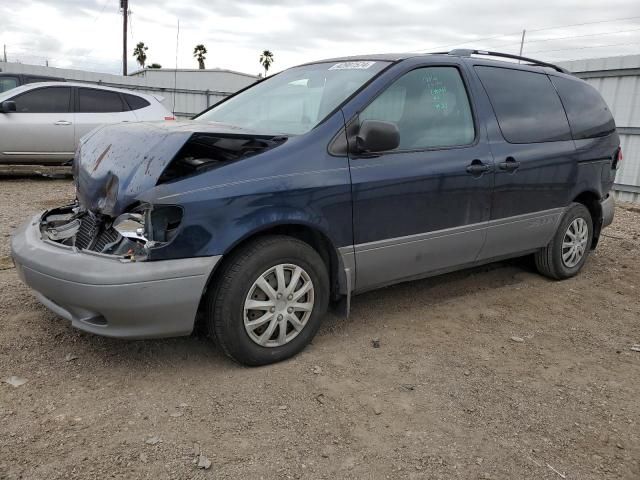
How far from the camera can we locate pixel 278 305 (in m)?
3.05

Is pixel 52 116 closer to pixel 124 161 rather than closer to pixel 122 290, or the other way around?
pixel 124 161

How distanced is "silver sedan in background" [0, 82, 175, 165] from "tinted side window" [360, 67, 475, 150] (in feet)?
22.9

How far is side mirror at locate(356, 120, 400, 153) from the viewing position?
316 centimetres

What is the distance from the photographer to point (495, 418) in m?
2.73

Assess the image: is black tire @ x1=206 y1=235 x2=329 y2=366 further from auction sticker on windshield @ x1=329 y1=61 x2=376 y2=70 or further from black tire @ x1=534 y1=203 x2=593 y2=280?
black tire @ x1=534 y1=203 x2=593 y2=280

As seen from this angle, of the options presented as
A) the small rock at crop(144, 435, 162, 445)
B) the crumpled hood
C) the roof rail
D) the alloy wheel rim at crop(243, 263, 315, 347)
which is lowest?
the small rock at crop(144, 435, 162, 445)

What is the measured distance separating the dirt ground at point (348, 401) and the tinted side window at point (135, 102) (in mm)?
6114

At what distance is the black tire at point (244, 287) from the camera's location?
9.42 ft

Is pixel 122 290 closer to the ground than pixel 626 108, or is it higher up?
closer to the ground

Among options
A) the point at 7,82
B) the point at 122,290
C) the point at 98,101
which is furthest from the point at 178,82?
the point at 122,290

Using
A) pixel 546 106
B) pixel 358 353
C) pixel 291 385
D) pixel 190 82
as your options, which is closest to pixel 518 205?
pixel 546 106

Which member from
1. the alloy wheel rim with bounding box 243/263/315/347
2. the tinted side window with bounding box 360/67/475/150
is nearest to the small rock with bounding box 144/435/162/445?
the alloy wheel rim with bounding box 243/263/315/347

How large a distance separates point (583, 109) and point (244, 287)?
11.7 feet

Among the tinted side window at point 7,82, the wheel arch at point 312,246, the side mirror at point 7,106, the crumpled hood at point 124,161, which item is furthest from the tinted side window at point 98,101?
Result: the wheel arch at point 312,246
